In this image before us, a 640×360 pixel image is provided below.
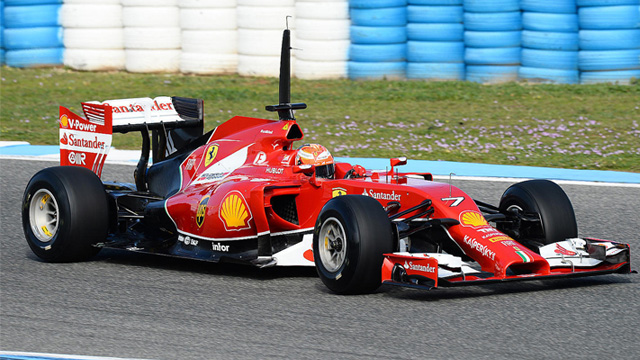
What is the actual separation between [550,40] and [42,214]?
9743mm

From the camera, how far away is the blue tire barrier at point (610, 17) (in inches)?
565

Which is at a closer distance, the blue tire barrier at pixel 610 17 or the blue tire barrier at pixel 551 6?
the blue tire barrier at pixel 610 17

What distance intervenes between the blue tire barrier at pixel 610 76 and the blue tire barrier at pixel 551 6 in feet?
3.54

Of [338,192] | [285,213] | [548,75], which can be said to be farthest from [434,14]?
[338,192]

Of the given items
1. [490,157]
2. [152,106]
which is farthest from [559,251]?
[490,157]

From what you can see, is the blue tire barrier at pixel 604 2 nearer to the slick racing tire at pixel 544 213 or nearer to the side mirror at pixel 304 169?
the slick racing tire at pixel 544 213

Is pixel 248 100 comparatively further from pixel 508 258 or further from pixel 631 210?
pixel 508 258

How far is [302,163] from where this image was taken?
264 inches

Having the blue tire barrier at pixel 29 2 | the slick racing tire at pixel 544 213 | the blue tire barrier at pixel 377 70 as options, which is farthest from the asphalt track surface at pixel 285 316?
the blue tire barrier at pixel 29 2

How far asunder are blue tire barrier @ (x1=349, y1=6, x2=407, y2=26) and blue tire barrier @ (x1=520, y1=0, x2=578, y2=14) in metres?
2.00

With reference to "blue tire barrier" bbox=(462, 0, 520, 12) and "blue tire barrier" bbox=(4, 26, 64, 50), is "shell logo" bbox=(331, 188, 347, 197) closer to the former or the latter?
"blue tire barrier" bbox=(462, 0, 520, 12)

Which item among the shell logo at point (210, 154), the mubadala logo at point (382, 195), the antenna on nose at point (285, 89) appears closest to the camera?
the mubadala logo at point (382, 195)

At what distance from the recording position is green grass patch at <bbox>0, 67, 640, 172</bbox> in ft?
40.3

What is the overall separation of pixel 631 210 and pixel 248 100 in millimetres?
8279
